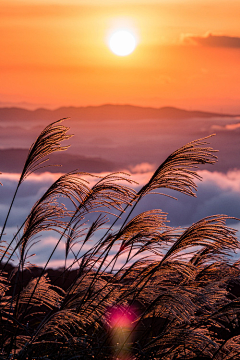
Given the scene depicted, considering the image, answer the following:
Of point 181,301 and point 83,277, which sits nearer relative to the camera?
point 181,301

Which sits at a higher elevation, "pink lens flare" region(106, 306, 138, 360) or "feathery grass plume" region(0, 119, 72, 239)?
"feathery grass plume" region(0, 119, 72, 239)

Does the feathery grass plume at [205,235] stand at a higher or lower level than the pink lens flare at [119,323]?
higher

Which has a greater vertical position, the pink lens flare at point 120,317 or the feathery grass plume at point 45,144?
the feathery grass plume at point 45,144

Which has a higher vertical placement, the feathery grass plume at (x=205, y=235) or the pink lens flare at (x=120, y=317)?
the feathery grass plume at (x=205, y=235)

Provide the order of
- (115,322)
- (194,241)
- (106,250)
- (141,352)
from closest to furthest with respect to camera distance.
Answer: (141,352) < (194,241) < (115,322) < (106,250)

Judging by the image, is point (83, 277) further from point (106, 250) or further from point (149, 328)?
point (149, 328)

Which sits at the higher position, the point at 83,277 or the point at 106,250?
the point at 106,250

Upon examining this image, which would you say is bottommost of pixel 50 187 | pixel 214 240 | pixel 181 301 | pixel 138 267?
pixel 181 301

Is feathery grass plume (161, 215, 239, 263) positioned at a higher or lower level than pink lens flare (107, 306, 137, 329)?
higher

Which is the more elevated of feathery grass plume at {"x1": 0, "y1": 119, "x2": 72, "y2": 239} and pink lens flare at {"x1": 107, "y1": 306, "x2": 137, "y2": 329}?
feathery grass plume at {"x1": 0, "y1": 119, "x2": 72, "y2": 239}

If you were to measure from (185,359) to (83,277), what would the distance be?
107 centimetres

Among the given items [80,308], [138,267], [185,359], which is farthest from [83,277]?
[185,359]

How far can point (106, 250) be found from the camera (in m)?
3.55

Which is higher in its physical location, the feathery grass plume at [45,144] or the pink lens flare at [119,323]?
the feathery grass plume at [45,144]
